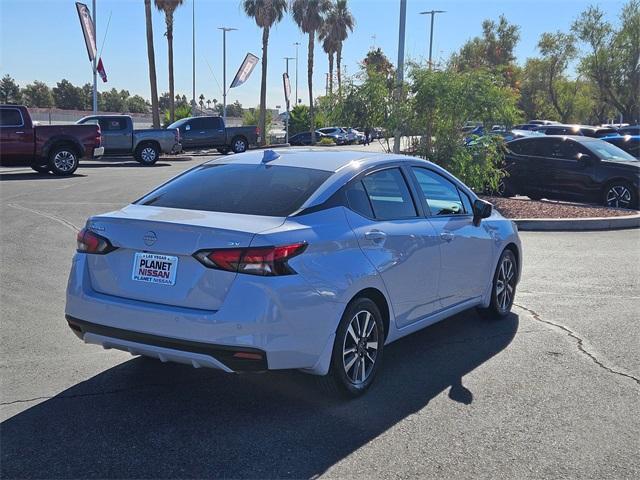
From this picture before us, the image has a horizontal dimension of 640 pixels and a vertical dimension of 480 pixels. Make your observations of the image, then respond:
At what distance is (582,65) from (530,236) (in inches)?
1630

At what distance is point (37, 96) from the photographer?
274 ft

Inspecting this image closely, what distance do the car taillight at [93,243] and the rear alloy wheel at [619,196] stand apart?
12794 mm

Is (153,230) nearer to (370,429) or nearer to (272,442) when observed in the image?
(272,442)

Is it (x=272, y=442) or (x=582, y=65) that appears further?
(x=582, y=65)

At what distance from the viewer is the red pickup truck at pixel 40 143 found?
1981cm

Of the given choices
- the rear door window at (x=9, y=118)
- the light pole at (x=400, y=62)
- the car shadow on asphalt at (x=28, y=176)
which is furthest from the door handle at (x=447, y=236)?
the rear door window at (x=9, y=118)

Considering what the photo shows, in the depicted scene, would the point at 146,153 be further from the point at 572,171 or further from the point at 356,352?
the point at 356,352

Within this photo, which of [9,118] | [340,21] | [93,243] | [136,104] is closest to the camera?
[93,243]

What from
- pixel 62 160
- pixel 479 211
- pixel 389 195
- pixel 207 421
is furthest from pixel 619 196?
pixel 62 160

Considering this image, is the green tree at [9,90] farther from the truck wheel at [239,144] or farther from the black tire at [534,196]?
the black tire at [534,196]

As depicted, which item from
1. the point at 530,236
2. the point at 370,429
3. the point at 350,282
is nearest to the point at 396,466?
the point at 370,429

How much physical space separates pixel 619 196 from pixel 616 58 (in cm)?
3585

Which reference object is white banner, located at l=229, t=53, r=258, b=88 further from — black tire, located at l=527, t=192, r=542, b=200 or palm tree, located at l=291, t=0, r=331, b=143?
black tire, located at l=527, t=192, r=542, b=200

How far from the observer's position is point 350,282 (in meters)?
4.41
